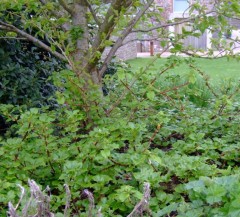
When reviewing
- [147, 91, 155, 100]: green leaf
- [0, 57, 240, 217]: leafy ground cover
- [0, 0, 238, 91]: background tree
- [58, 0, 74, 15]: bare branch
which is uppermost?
[58, 0, 74, 15]: bare branch

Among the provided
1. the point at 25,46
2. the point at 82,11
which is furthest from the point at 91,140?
the point at 25,46

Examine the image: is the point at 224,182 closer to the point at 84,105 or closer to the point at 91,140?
the point at 91,140

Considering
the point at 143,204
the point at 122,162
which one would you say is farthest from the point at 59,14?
the point at 143,204

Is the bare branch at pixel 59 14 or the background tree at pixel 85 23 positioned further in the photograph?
the bare branch at pixel 59 14

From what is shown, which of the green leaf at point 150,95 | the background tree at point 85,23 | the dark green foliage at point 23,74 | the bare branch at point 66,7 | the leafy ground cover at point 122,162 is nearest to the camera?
the leafy ground cover at point 122,162

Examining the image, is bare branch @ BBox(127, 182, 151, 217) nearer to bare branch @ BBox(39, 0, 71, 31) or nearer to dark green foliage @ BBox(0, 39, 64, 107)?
bare branch @ BBox(39, 0, 71, 31)

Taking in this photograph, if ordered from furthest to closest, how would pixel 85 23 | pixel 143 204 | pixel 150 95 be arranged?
1. pixel 85 23
2. pixel 150 95
3. pixel 143 204

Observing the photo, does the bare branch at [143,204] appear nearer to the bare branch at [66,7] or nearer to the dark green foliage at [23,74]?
the bare branch at [66,7]

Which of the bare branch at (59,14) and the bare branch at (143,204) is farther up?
the bare branch at (59,14)

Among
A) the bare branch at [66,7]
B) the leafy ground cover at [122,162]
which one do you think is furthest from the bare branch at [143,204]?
the bare branch at [66,7]

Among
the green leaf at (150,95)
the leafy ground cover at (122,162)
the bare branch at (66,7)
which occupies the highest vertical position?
the bare branch at (66,7)

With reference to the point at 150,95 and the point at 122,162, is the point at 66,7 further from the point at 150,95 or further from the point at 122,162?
the point at 122,162

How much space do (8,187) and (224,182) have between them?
1.07 metres

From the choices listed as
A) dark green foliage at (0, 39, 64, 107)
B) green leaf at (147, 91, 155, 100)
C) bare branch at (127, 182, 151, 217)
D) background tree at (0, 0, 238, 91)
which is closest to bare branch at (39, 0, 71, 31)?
background tree at (0, 0, 238, 91)
